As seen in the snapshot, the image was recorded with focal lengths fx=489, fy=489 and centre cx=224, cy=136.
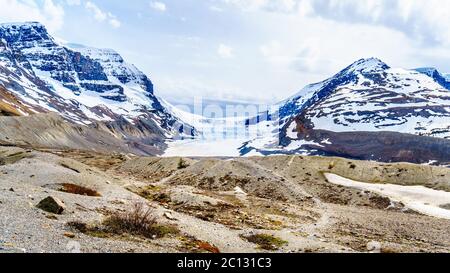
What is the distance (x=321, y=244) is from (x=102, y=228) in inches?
728

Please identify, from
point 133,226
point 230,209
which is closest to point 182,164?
point 230,209

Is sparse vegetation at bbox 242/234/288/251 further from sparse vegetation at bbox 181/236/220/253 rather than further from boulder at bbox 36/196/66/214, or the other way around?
boulder at bbox 36/196/66/214

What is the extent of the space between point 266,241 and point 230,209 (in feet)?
65.1

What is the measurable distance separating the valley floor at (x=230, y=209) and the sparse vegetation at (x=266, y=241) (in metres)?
0.09

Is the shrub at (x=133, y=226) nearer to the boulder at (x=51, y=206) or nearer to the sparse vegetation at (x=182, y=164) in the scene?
the boulder at (x=51, y=206)

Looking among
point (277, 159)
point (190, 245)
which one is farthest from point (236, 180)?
point (190, 245)

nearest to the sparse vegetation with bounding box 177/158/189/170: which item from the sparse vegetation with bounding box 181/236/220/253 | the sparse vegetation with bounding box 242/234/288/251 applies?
the sparse vegetation with bounding box 242/234/288/251

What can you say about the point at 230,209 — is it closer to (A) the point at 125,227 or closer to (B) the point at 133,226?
(B) the point at 133,226

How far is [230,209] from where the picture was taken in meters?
61.2

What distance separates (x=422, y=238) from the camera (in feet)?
182

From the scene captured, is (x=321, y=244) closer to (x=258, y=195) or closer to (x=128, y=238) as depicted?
(x=128, y=238)

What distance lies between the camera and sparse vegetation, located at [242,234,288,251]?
3934 cm

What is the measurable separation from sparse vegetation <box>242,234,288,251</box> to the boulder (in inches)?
613
